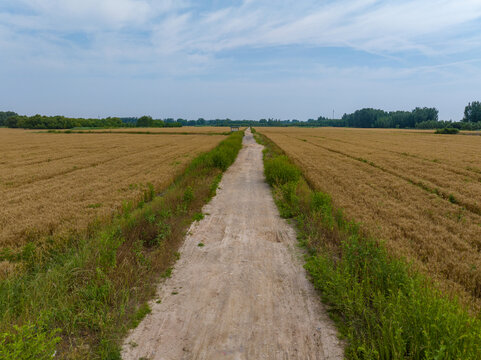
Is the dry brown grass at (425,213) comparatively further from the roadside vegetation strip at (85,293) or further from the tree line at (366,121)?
the tree line at (366,121)

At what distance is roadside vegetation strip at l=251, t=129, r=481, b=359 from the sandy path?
0.32m

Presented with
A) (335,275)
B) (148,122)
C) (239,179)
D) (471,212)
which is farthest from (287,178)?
(148,122)

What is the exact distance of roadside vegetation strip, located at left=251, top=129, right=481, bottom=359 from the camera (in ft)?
8.41

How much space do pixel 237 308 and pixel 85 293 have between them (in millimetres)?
2323

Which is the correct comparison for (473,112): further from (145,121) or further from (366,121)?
(145,121)

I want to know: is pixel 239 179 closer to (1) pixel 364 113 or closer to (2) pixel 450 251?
(2) pixel 450 251

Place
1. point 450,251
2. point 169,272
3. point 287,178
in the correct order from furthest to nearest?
1. point 287,178
2. point 450,251
3. point 169,272

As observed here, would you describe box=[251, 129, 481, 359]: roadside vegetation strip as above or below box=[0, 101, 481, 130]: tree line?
below

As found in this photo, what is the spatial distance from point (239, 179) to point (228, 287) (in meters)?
10.1

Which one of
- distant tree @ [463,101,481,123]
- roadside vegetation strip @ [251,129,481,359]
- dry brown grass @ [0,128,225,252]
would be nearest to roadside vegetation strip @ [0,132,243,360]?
dry brown grass @ [0,128,225,252]

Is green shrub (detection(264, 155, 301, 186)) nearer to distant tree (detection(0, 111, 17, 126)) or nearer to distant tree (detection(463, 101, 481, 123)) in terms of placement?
distant tree (detection(463, 101, 481, 123))

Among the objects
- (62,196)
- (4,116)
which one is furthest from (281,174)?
(4,116)

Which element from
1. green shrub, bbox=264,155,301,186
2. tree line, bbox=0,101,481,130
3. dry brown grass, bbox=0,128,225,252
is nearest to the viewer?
dry brown grass, bbox=0,128,225,252

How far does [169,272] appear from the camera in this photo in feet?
16.0
